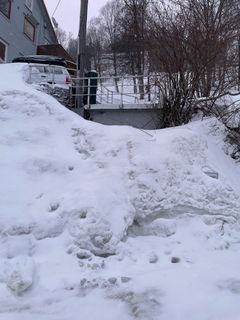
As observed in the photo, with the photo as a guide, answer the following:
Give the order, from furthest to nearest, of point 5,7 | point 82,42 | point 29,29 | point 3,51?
point 29,29 < point 5,7 < point 3,51 < point 82,42

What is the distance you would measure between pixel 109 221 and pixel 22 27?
27.3 m

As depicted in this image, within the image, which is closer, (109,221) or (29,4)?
(109,221)

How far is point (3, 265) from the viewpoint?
5.70 meters

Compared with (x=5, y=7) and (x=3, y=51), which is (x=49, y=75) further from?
(x=5, y=7)

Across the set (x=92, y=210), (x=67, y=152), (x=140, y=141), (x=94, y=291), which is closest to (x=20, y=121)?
(x=67, y=152)

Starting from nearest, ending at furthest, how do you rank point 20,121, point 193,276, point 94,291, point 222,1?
point 94,291 < point 193,276 < point 20,121 < point 222,1

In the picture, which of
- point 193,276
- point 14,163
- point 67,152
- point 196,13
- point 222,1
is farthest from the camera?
point 222,1

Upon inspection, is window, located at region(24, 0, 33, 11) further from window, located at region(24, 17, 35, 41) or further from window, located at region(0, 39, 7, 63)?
window, located at region(0, 39, 7, 63)

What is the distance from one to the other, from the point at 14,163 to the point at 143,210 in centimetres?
248

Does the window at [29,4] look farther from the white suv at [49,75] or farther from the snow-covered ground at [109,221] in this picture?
the snow-covered ground at [109,221]

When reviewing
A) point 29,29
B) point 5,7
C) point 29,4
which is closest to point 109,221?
point 5,7

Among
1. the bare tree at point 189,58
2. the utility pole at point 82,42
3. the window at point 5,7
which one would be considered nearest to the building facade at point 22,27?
the window at point 5,7

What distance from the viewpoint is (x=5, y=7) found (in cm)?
2858

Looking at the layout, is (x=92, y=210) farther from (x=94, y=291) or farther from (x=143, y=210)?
(x=94, y=291)
